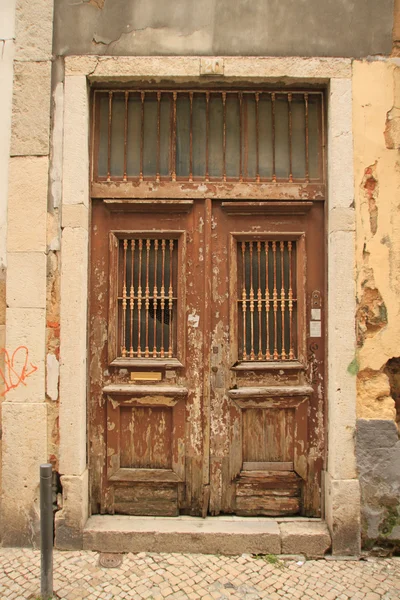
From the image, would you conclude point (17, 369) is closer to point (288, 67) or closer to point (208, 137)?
point (208, 137)

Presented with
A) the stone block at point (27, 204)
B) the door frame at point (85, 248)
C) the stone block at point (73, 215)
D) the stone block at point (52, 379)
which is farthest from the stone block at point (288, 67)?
the stone block at point (52, 379)

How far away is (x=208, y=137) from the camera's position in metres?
3.69

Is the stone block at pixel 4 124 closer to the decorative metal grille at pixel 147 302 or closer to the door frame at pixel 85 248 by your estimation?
the door frame at pixel 85 248

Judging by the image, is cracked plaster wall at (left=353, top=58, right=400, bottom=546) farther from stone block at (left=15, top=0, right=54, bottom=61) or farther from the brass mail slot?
stone block at (left=15, top=0, right=54, bottom=61)

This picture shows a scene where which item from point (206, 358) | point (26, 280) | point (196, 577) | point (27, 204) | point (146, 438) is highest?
point (27, 204)

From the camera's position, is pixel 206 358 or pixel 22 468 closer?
pixel 22 468

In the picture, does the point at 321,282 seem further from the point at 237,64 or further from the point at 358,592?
the point at 358,592

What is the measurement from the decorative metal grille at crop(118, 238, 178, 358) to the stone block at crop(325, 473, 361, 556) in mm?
1566

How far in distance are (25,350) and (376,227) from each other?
2719mm

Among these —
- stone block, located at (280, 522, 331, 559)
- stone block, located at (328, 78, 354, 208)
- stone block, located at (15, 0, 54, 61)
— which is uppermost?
stone block, located at (15, 0, 54, 61)

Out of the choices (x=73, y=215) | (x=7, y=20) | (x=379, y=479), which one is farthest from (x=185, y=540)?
(x=7, y=20)

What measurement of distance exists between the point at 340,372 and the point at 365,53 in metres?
2.36

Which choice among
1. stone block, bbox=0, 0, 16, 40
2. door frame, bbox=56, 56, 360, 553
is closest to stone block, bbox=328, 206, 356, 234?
door frame, bbox=56, 56, 360, 553

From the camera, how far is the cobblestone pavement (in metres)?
2.85
